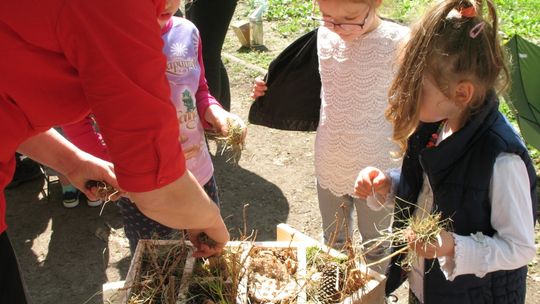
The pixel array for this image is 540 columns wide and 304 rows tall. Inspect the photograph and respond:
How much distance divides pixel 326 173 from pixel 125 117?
162cm

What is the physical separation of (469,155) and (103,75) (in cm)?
116

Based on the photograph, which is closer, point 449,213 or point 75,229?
point 449,213

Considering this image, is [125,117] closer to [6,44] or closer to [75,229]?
[6,44]

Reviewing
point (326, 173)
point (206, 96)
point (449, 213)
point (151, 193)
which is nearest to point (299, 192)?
point (326, 173)

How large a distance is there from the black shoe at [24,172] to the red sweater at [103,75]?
3.21 m

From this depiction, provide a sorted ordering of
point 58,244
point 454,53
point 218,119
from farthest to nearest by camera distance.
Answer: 1. point 58,244
2. point 218,119
3. point 454,53

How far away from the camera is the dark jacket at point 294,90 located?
273cm

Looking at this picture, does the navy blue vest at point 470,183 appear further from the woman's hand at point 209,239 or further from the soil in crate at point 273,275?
the woman's hand at point 209,239

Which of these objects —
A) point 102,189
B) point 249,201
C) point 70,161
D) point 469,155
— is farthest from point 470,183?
point 249,201

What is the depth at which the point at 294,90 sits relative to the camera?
2.81 m

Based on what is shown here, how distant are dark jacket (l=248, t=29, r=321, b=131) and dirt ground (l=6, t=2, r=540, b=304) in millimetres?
1093

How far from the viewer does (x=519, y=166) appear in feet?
5.45

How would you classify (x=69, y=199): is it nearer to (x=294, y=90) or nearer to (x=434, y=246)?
(x=294, y=90)

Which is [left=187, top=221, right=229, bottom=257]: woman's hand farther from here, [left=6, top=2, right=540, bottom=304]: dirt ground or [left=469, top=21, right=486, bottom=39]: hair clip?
[left=6, top=2, right=540, bottom=304]: dirt ground
